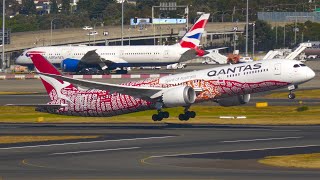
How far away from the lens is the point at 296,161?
52.6 m

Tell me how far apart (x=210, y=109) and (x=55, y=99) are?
18.3m

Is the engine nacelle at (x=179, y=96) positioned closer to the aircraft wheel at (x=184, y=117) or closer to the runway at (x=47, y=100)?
the aircraft wheel at (x=184, y=117)

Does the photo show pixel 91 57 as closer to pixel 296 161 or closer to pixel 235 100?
pixel 235 100

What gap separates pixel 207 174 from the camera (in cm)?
4750

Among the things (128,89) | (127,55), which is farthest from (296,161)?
(127,55)

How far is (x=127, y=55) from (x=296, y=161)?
348 ft

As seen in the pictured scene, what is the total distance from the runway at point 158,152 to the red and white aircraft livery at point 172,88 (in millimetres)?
1549

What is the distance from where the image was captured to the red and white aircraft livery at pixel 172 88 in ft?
232

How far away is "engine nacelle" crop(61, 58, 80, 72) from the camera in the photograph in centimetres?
15550

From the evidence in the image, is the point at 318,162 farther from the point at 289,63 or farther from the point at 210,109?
the point at 210,109

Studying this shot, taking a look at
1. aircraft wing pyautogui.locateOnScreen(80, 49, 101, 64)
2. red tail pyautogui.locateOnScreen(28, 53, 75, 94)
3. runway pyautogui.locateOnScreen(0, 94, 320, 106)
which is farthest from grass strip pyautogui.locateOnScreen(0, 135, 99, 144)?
aircraft wing pyautogui.locateOnScreen(80, 49, 101, 64)

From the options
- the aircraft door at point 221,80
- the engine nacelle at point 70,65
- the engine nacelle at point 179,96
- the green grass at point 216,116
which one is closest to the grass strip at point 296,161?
the aircraft door at point 221,80

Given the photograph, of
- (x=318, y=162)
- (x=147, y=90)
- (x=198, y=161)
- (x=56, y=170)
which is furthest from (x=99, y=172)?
(x=147, y=90)

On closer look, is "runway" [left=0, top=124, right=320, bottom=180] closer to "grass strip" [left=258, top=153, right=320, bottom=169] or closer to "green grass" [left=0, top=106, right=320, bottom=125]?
"grass strip" [left=258, top=153, right=320, bottom=169]
